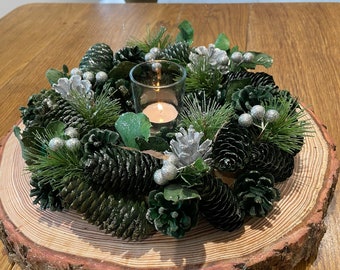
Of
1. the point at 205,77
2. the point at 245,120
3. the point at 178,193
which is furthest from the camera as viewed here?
the point at 205,77

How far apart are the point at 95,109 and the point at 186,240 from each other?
26 cm

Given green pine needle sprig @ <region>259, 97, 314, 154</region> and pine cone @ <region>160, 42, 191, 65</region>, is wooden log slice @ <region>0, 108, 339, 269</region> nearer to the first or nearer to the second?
green pine needle sprig @ <region>259, 97, 314, 154</region>

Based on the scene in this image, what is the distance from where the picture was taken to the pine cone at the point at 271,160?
0.65 metres

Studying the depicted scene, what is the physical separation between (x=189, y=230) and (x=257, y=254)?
10cm

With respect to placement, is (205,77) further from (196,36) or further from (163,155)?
(196,36)

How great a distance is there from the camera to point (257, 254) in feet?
1.97

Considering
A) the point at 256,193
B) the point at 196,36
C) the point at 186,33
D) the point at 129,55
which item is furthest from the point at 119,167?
the point at 196,36

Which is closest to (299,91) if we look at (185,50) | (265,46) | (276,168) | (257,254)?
(265,46)

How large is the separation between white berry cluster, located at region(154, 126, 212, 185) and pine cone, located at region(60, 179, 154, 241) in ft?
0.22

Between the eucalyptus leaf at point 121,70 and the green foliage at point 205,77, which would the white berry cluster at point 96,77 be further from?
the green foliage at point 205,77

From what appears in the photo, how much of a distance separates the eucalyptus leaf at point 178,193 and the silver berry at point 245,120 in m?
0.15

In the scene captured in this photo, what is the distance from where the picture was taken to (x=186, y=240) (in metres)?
0.62

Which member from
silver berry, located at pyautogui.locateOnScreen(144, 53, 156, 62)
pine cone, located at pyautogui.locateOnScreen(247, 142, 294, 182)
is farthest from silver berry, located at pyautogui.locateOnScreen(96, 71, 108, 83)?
pine cone, located at pyautogui.locateOnScreen(247, 142, 294, 182)

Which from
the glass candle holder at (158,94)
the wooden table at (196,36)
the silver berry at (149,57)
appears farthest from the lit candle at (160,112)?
the wooden table at (196,36)
